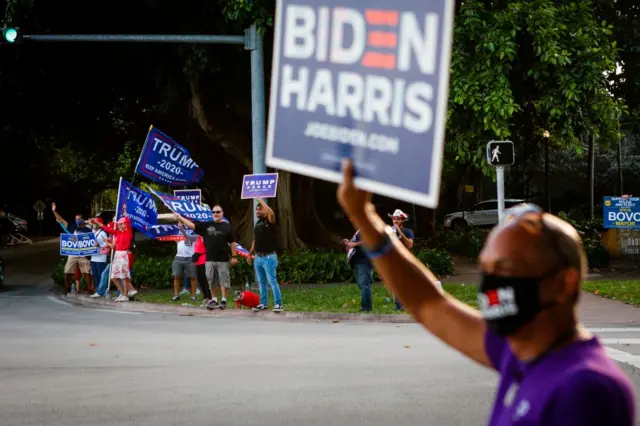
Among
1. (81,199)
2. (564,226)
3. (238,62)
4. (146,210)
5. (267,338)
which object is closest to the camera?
(564,226)

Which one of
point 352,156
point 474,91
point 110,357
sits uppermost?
point 474,91

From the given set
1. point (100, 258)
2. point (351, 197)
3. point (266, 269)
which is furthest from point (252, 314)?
point (351, 197)

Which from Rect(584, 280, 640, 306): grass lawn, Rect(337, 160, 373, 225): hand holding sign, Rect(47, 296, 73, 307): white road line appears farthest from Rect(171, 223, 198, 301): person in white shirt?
Rect(337, 160, 373, 225): hand holding sign

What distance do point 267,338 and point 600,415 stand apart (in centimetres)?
1174

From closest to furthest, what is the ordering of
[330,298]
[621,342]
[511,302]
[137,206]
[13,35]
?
A: [511,302] < [621,342] < [330,298] < [13,35] < [137,206]

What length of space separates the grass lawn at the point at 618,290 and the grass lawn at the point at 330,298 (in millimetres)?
2380

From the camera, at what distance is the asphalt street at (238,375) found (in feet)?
26.0

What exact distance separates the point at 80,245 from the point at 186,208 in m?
3.72

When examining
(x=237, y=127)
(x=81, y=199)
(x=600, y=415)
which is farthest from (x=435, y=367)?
(x=81, y=199)

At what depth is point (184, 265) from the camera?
2100cm

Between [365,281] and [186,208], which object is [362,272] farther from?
[186,208]

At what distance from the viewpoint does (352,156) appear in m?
2.74

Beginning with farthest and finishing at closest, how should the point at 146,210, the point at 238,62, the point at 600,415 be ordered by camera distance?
the point at 238,62 < the point at 146,210 < the point at 600,415

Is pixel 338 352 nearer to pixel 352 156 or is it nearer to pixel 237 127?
pixel 352 156
